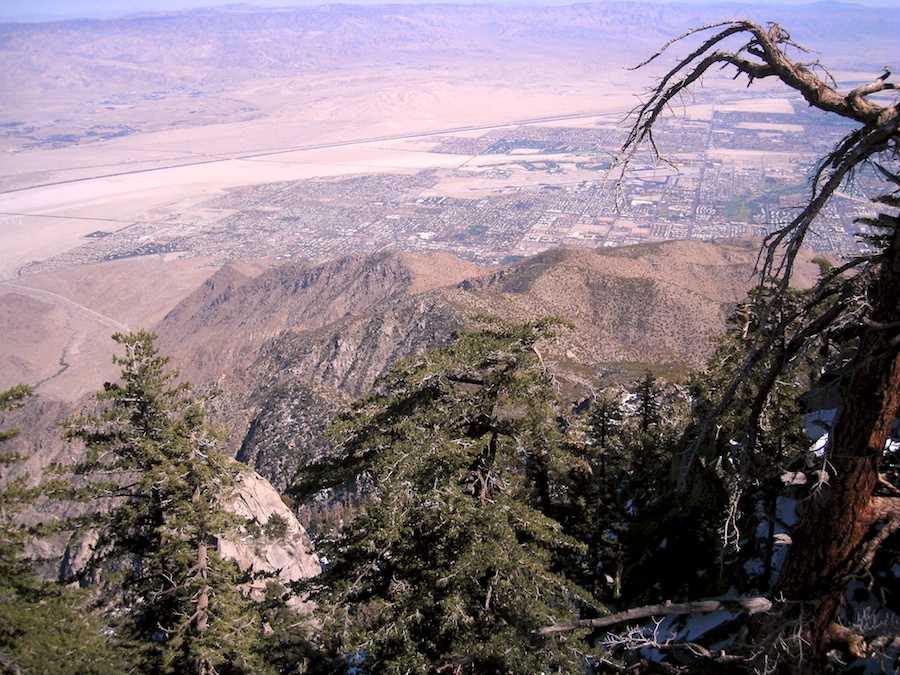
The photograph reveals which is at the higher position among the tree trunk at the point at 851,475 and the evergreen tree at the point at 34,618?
the tree trunk at the point at 851,475

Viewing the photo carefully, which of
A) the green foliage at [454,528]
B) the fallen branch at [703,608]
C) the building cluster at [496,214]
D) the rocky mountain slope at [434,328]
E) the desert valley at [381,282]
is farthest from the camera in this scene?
the building cluster at [496,214]

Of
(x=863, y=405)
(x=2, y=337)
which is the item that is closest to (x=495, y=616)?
(x=863, y=405)

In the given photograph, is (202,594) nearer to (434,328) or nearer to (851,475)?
(851,475)

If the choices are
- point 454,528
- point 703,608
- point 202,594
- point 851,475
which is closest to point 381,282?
point 202,594

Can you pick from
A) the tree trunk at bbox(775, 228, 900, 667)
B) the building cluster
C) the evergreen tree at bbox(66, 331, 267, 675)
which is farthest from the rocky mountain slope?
the building cluster

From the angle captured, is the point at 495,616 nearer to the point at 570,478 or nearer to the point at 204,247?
the point at 570,478

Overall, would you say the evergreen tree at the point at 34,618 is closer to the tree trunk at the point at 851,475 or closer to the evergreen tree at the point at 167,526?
the evergreen tree at the point at 167,526

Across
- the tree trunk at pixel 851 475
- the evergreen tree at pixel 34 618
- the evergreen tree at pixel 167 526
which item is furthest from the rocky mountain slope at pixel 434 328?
the tree trunk at pixel 851 475
